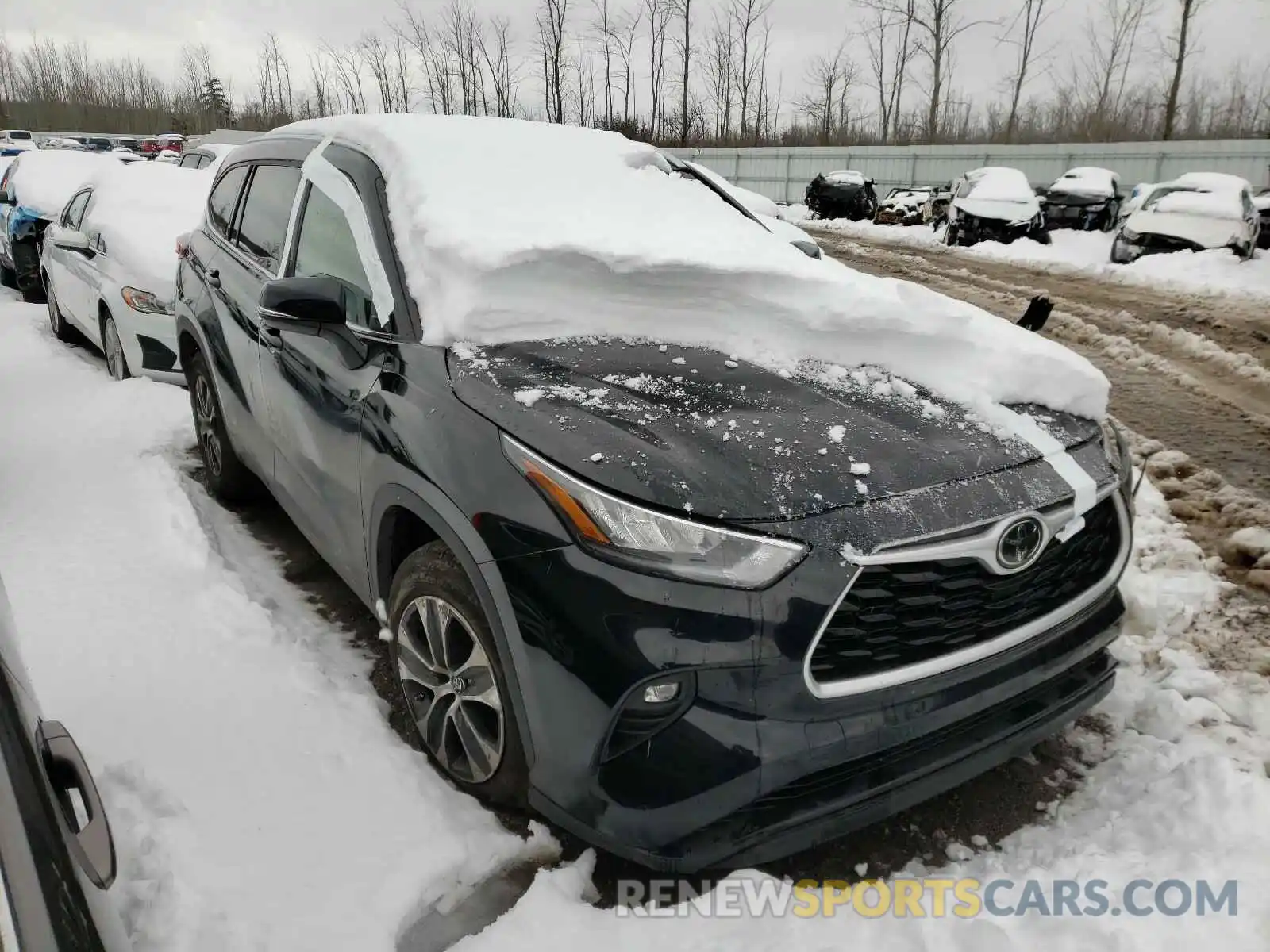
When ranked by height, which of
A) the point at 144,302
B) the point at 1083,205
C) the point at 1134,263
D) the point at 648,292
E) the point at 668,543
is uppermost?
the point at 648,292

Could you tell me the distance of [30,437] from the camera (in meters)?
4.62

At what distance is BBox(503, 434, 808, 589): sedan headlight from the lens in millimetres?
1683

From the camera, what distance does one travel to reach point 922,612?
1.80 metres

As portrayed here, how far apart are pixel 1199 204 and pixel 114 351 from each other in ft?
49.5

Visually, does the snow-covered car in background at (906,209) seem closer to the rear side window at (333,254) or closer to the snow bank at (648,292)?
the snow bank at (648,292)

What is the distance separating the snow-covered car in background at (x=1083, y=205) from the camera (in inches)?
680

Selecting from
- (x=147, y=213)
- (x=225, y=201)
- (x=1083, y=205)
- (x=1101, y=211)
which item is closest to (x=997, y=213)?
(x=1083, y=205)

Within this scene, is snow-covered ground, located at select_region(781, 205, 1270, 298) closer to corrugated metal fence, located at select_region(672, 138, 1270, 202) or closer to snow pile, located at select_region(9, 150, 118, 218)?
snow pile, located at select_region(9, 150, 118, 218)

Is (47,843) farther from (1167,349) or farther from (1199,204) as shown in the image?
(1199,204)

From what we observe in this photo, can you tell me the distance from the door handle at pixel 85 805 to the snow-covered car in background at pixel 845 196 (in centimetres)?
2599

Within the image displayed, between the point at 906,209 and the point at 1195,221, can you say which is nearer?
the point at 1195,221

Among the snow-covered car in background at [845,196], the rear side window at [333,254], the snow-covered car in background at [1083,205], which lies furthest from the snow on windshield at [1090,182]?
the rear side window at [333,254]

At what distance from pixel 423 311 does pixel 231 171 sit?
7.87 ft

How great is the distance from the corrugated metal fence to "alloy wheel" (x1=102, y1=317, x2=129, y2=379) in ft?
90.4
